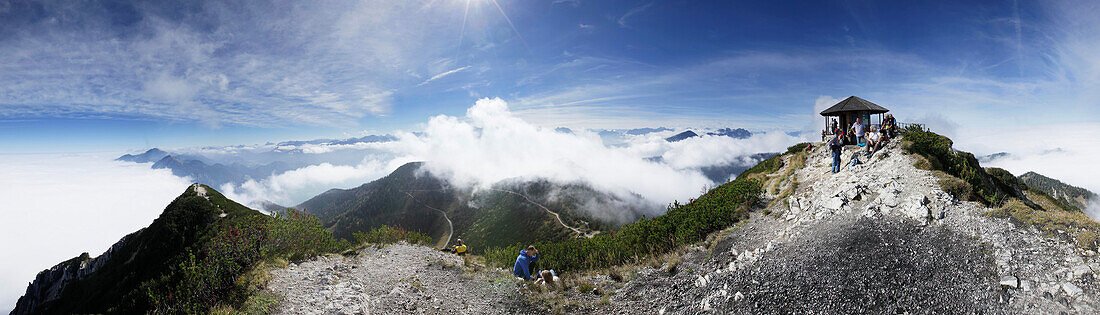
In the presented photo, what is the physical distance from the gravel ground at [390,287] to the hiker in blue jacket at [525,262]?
0.50 metres

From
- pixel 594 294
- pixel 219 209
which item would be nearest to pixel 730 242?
pixel 594 294

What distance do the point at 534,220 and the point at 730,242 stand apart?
147485 mm

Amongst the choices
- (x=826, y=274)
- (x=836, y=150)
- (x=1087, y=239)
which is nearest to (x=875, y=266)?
(x=826, y=274)

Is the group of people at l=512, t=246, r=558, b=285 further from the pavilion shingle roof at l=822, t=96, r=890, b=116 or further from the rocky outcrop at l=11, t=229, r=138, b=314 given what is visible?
the pavilion shingle roof at l=822, t=96, r=890, b=116

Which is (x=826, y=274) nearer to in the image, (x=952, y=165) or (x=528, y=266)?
(x=528, y=266)

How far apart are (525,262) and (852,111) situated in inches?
1073

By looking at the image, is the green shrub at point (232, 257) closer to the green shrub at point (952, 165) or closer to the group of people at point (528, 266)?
the group of people at point (528, 266)

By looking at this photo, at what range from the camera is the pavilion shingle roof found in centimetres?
2522

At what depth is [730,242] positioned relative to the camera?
12156mm

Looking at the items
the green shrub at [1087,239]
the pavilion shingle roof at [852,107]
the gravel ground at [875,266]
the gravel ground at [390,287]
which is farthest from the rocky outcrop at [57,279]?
the pavilion shingle roof at [852,107]

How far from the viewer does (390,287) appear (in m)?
11.7

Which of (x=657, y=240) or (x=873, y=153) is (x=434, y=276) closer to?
(x=657, y=240)

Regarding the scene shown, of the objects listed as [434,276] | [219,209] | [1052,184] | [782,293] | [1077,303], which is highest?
[219,209]

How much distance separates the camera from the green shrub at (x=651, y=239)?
45.2 feet
